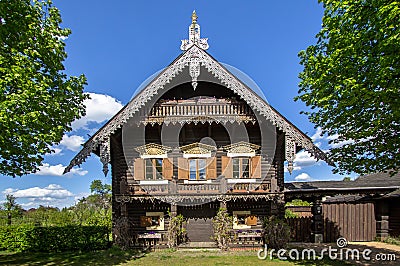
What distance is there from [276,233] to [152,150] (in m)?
7.13

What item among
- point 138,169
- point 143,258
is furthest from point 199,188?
point 143,258

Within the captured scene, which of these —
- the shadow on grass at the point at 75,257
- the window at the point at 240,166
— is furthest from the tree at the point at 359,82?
the shadow on grass at the point at 75,257

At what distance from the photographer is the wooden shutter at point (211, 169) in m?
15.2

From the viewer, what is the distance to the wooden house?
1440cm

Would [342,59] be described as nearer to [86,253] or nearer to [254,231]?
[254,231]

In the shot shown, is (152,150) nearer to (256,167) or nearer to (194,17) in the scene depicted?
(256,167)

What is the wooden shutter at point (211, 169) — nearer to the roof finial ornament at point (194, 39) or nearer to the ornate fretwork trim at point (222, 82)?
the ornate fretwork trim at point (222, 82)

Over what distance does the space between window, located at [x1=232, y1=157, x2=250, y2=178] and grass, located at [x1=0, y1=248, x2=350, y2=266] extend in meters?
3.70

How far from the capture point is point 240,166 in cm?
1551

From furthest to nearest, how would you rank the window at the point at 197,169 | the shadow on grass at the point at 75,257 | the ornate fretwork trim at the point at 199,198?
the window at the point at 197,169
the ornate fretwork trim at the point at 199,198
the shadow on grass at the point at 75,257

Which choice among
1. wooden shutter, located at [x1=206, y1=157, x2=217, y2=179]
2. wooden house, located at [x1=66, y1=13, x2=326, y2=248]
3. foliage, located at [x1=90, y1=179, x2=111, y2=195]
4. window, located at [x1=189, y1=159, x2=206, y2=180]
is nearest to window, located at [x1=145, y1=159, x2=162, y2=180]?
wooden house, located at [x1=66, y1=13, x2=326, y2=248]

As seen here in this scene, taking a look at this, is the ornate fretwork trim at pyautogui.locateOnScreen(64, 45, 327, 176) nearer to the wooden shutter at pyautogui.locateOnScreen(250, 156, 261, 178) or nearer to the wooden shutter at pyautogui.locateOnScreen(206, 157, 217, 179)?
the wooden shutter at pyautogui.locateOnScreen(250, 156, 261, 178)

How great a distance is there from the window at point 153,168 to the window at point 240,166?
375 cm

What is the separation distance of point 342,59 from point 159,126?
357 inches
